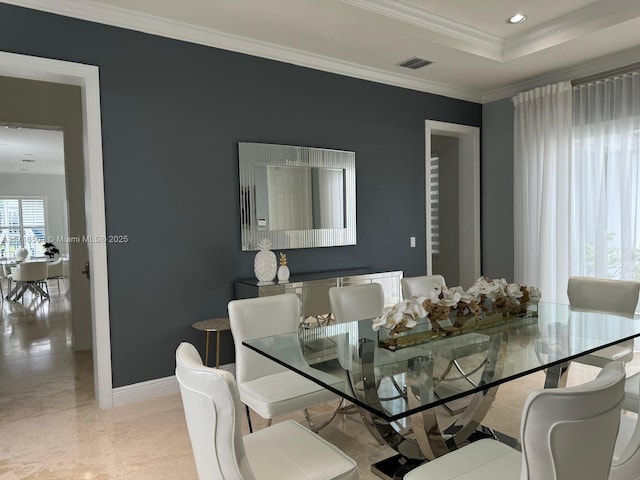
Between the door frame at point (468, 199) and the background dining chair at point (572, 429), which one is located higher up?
the door frame at point (468, 199)

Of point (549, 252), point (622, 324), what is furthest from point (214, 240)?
point (549, 252)

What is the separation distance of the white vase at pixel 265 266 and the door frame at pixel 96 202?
1127mm

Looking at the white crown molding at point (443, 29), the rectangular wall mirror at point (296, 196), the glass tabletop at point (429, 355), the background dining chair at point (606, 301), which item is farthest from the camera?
the rectangular wall mirror at point (296, 196)

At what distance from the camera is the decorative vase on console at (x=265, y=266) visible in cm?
381

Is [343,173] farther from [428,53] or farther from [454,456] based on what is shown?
[454,456]

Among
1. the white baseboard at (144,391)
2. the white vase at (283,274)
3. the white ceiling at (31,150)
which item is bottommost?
the white baseboard at (144,391)

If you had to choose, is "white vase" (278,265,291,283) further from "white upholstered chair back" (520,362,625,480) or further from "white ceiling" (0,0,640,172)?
"white upholstered chair back" (520,362,625,480)

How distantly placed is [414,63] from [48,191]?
11830 millimetres

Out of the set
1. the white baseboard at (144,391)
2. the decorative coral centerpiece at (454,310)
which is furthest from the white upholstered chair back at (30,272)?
the decorative coral centerpiece at (454,310)

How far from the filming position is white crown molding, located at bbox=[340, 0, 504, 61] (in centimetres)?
354

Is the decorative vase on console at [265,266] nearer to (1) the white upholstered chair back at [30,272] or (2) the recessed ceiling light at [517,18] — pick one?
(2) the recessed ceiling light at [517,18]

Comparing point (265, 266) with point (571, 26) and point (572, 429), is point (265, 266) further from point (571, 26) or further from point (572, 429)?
point (571, 26)

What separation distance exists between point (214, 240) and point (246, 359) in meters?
1.46

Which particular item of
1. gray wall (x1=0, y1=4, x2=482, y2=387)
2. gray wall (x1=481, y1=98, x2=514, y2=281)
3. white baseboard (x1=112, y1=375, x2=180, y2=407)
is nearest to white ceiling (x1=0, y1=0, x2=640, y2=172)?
gray wall (x1=0, y1=4, x2=482, y2=387)
